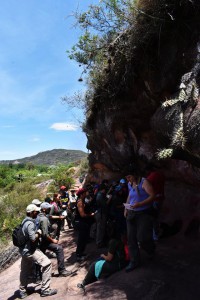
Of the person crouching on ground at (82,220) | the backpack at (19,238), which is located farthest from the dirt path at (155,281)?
the backpack at (19,238)

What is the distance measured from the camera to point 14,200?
81.2 feet

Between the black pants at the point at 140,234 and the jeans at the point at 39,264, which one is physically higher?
the black pants at the point at 140,234

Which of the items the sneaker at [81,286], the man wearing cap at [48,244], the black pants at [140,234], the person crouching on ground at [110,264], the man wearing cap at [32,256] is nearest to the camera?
the black pants at [140,234]

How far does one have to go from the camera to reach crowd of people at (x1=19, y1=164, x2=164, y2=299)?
21.3 feet

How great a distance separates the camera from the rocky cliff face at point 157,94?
6066mm

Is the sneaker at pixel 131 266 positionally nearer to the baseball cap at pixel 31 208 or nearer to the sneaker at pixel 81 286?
the sneaker at pixel 81 286

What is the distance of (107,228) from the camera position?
347 inches

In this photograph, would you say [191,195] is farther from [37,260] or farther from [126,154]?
[37,260]

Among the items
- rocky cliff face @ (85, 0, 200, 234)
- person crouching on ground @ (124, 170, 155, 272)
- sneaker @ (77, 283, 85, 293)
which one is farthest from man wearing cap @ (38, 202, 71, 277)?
rocky cliff face @ (85, 0, 200, 234)

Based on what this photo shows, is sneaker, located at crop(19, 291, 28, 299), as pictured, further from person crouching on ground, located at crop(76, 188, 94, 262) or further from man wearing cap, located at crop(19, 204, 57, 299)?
person crouching on ground, located at crop(76, 188, 94, 262)

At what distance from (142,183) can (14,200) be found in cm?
1960

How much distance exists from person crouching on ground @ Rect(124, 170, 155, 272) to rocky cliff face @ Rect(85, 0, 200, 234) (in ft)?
2.22

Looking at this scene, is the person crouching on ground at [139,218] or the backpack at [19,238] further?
the backpack at [19,238]

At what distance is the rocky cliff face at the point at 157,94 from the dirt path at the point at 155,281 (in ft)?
5.89
